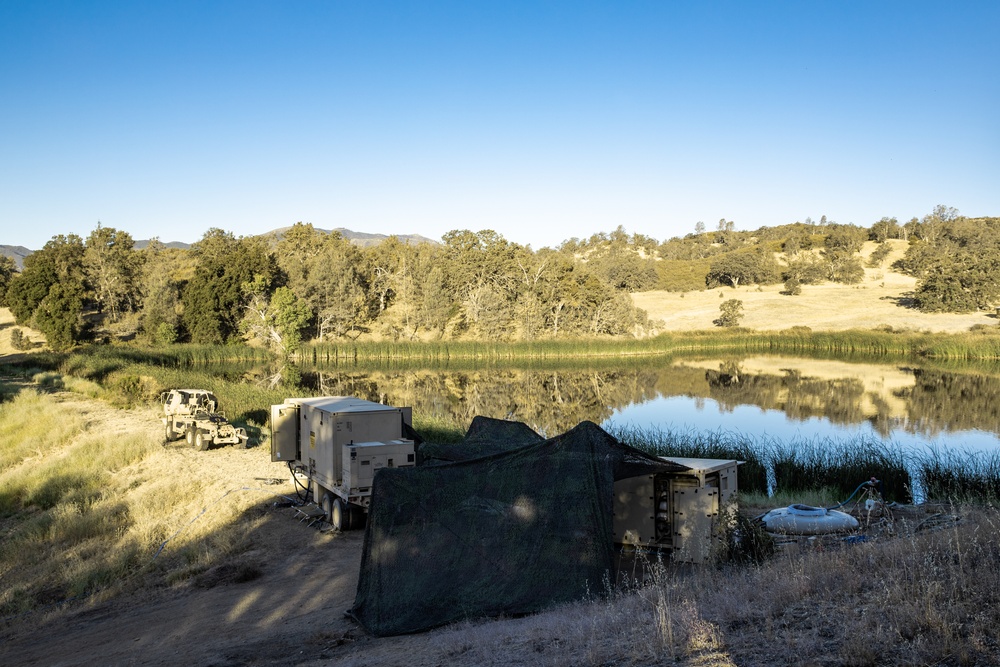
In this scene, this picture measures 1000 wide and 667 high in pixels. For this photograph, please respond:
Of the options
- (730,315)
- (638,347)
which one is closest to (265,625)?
(638,347)

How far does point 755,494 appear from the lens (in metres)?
15.0

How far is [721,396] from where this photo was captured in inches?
1348

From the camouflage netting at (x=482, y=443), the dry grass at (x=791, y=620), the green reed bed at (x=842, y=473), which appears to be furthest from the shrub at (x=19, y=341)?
the dry grass at (x=791, y=620)

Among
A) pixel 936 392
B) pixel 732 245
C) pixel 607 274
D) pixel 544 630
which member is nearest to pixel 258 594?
pixel 544 630

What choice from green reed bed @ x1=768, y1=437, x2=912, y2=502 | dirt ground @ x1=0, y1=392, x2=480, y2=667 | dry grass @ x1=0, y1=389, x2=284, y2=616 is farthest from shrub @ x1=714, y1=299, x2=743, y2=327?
dirt ground @ x1=0, y1=392, x2=480, y2=667

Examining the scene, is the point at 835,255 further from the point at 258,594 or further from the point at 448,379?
the point at 258,594

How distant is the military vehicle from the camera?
66.4 feet

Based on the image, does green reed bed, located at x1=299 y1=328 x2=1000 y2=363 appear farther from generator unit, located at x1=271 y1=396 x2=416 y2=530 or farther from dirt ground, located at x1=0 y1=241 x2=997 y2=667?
generator unit, located at x1=271 y1=396 x2=416 y2=530

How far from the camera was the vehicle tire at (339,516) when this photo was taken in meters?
12.7

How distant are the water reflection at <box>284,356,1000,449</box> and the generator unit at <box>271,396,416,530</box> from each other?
37.1ft

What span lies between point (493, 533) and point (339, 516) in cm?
459

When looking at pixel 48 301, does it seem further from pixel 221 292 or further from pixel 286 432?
pixel 286 432

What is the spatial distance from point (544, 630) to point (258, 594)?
200 inches

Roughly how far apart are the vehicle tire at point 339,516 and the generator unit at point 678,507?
187 inches
